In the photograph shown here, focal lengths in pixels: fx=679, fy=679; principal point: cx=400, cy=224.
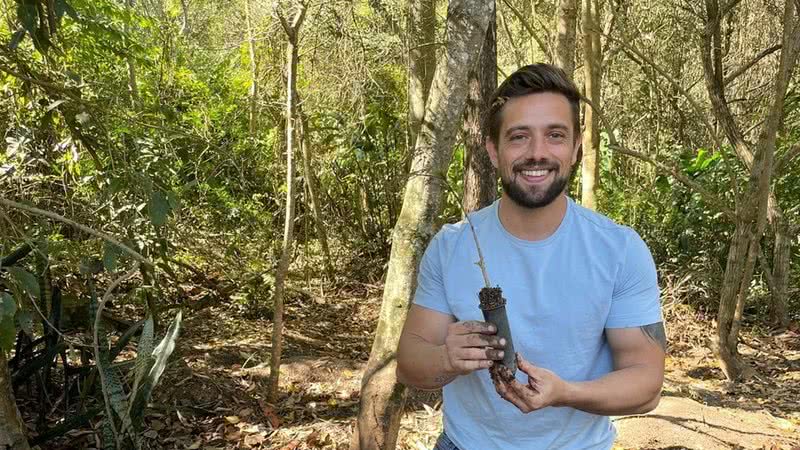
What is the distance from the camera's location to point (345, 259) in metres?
8.75

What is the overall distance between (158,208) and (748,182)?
4578 mm

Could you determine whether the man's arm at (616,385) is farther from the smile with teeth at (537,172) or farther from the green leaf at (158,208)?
the green leaf at (158,208)

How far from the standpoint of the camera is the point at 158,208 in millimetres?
2584

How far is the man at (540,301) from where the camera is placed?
62.9 inches

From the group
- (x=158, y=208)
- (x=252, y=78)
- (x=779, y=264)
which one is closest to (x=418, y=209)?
(x=158, y=208)

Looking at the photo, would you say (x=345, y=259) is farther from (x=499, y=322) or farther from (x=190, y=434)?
(x=499, y=322)

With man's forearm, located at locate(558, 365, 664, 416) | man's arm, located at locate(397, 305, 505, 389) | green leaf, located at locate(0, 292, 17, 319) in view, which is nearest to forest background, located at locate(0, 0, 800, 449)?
green leaf, located at locate(0, 292, 17, 319)

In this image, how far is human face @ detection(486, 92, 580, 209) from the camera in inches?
66.1

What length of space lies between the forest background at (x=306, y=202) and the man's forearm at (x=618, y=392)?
627 millimetres

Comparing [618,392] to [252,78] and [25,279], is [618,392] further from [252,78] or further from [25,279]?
[252,78]

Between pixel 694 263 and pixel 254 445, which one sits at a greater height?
pixel 694 263

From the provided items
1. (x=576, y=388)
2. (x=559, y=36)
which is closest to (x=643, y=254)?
(x=576, y=388)

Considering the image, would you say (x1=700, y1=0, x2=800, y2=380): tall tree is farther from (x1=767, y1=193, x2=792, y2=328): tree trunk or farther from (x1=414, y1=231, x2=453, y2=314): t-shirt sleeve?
(x1=414, y1=231, x2=453, y2=314): t-shirt sleeve

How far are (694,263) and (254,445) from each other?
5.40 meters
